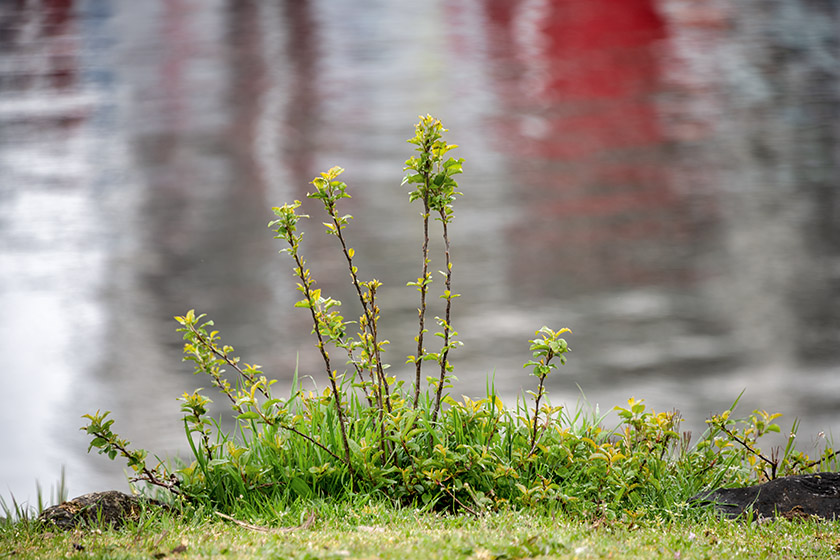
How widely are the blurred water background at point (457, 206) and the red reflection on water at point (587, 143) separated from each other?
0.10ft

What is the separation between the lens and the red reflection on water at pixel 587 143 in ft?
19.3

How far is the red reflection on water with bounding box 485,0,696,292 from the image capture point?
5.88 m

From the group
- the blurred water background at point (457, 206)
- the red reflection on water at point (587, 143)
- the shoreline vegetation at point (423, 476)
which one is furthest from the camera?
the red reflection on water at point (587, 143)

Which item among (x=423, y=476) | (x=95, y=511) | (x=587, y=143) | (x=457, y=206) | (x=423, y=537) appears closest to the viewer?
(x=423, y=537)

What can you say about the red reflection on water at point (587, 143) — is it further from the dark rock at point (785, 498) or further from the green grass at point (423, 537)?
the green grass at point (423, 537)

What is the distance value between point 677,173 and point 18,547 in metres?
5.95

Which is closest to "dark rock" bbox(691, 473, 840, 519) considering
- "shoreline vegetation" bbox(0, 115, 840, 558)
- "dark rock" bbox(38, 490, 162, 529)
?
"shoreline vegetation" bbox(0, 115, 840, 558)

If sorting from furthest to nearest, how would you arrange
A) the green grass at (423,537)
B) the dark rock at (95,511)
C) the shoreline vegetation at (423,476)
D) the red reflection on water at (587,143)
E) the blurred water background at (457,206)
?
the red reflection on water at (587,143)
the blurred water background at (457,206)
the dark rock at (95,511)
the shoreline vegetation at (423,476)
the green grass at (423,537)

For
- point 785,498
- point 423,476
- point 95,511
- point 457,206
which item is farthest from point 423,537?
point 457,206

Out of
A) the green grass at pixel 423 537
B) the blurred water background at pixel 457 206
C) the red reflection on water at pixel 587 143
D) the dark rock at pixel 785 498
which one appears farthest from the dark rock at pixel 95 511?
the red reflection on water at pixel 587 143

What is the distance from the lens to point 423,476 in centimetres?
298

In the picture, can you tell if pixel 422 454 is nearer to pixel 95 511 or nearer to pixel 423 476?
pixel 423 476

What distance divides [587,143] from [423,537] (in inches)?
235

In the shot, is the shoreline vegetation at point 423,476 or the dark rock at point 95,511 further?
the dark rock at point 95,511
